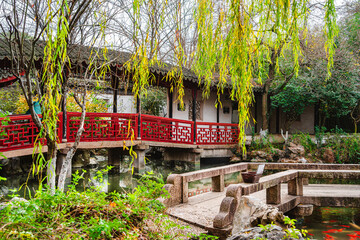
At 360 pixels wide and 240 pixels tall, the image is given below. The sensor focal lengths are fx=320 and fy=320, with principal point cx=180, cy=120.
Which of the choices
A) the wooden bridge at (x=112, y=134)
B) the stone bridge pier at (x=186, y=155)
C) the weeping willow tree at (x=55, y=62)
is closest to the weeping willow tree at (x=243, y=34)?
the weeping willow tree at (x=55, y=62)

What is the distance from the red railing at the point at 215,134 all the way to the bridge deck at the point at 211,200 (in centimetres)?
644

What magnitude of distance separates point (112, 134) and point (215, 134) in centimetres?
473

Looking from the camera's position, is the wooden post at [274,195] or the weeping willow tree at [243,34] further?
the wooden post at [274,195]

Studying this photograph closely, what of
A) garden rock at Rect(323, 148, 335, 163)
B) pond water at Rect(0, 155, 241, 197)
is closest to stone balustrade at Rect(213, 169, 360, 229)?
pond water at Rect(0, 155, 241, 197)

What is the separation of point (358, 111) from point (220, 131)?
670cm

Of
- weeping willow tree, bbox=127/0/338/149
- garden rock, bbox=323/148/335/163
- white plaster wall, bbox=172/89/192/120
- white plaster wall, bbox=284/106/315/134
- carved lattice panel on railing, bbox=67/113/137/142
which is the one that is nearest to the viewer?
weeping willow tree, bbox=127/0/338/149

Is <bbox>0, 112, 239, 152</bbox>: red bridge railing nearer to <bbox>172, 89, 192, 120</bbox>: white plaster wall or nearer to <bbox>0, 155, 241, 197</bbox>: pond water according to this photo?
<bbox>172, 89, 192, 120</bbox>: white plaster wall

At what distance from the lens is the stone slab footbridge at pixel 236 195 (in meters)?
3.48

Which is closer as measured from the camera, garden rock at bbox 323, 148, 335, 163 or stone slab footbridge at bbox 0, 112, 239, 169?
stone slab footbridge at bbox 0, 112, 239, 169

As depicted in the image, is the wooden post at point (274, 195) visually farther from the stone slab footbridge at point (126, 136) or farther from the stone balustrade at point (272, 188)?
the stone slab footbridge at point (126, 136)

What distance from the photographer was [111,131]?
372 inches

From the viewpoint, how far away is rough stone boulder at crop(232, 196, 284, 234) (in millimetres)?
3411

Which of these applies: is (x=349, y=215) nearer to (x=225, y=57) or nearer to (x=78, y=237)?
(x=225, y=57)

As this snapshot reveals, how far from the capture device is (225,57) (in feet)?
7.99
